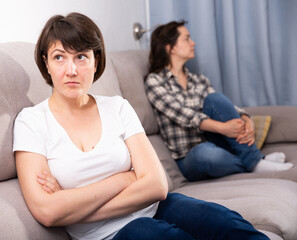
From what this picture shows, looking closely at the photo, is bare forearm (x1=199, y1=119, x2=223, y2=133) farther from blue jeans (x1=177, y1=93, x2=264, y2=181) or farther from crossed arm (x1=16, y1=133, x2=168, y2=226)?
crossed arm (x1=16, y1=133, x2=168, y2=226)

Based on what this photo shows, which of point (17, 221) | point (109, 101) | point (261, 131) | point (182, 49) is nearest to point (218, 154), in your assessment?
point (261, 131)

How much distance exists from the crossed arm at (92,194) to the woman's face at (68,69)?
215 millimetres

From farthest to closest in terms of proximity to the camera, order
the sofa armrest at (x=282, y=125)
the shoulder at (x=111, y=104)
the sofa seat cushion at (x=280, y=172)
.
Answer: the sofa armrest at (x=282, y=125)
the sofa seat cushion at (x=280, y=172)
the shoulder at (x=111, y=104)

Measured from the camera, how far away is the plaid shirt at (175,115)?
2121 mm

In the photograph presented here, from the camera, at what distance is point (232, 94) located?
8.84 feet

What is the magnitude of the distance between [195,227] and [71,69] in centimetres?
56

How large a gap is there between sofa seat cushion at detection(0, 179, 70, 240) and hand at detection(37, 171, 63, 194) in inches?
3.6


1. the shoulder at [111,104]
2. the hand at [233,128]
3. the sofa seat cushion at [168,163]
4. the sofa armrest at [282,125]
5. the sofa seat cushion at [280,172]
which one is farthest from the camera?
the sofa armrest at [282,125]

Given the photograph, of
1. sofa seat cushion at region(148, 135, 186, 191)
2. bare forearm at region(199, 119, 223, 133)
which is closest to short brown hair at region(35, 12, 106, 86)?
sofa seat cushion at region(148, 135, 186, 191)

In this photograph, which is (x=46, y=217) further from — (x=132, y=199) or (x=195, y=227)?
(x=195, y=227)

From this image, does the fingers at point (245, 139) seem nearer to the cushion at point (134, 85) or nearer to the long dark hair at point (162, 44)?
the cushion at point (134, 85)

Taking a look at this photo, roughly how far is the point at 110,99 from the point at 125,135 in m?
0.15

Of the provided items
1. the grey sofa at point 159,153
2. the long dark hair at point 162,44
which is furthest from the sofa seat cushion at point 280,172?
the long dark hair at point 162,44

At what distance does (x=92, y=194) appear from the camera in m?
1.12
